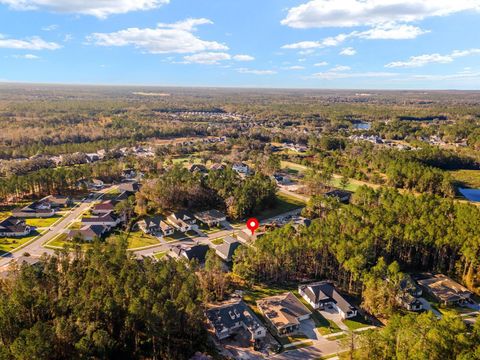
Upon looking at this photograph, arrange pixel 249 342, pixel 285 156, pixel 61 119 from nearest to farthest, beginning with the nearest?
pixel 249 342, pixel 285 156, pixel 61 119

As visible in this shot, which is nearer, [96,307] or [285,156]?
[96,307]

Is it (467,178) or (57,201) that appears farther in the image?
(467,178)

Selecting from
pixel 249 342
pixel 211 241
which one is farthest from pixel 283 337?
pixel 211 241

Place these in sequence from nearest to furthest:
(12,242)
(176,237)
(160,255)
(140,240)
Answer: (160,255) < (12,242) < (140,240) < (176,237)

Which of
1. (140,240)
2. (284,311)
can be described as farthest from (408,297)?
(140,240)

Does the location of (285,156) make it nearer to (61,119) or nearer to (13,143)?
(13,143)

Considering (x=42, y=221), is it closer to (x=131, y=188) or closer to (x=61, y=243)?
(x=61, y=243)
